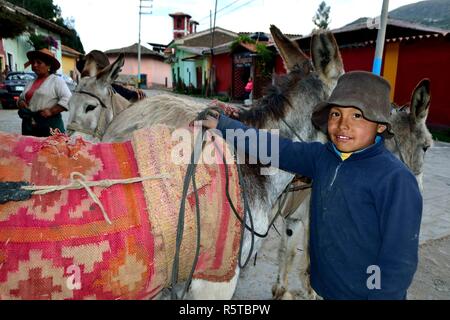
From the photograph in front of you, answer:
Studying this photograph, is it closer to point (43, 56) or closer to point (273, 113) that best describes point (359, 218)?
point (273, 113)

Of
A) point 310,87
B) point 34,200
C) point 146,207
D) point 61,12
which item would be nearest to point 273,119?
point 310,87

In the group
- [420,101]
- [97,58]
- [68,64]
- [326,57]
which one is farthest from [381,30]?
[68,64]

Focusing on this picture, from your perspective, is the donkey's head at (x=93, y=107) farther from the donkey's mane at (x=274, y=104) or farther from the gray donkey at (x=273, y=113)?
the donkey's mane at (x=274, y=104)

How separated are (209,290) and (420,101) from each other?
1.94 metres

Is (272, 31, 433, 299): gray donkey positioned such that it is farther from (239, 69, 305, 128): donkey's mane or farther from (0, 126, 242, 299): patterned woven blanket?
(0, 126, 242, 299): patterned woven blanket

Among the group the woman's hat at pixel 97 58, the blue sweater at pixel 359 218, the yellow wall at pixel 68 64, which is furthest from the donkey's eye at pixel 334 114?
the yellow wall at pixel 68 64

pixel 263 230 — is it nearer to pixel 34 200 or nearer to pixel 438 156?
pixel 34 200

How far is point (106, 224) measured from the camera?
1.18 metres

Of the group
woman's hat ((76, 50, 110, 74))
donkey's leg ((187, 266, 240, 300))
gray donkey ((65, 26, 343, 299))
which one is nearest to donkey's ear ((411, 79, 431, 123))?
gray donkey ((65, 26, 343, 299))

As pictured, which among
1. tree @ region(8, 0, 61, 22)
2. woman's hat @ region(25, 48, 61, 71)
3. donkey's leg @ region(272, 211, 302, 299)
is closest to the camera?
donkey's leg @ region(272, 211, 302, 299)

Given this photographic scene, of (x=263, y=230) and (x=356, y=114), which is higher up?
(x=356, y=114)

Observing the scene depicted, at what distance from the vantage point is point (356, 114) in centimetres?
140

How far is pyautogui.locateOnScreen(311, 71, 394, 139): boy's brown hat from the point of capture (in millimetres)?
1336
